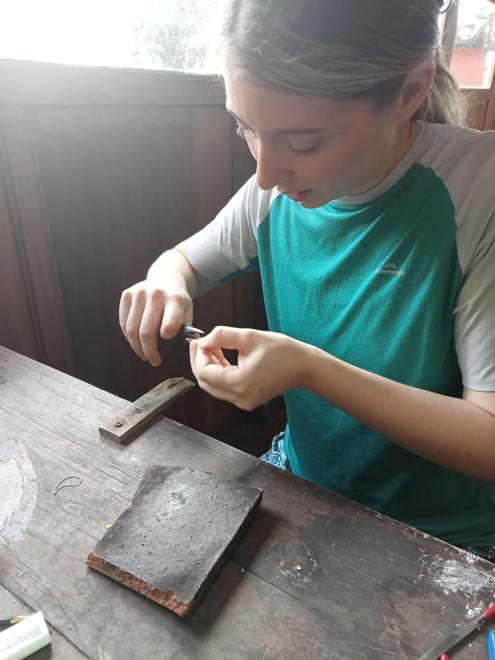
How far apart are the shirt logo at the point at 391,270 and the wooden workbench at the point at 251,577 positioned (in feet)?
1.30

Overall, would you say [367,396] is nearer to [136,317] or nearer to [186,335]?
[186,335]

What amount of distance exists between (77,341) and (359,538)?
99 cm

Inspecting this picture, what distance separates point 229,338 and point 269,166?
264 millimetres

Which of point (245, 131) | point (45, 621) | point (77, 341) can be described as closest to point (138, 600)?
point (45, 621)

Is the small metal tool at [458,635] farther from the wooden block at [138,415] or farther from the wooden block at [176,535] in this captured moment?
the wooden block at [138,415]

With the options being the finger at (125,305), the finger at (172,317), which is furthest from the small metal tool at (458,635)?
the finger at (125,305)

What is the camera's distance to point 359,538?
57cm

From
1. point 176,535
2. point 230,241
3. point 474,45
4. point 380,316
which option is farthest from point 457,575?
point 474,45

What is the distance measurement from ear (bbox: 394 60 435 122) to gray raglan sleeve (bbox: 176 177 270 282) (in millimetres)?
397

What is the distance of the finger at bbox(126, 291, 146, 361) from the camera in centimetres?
87

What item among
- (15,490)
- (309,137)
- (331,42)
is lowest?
(15,490)

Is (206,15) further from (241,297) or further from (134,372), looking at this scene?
(134,372)

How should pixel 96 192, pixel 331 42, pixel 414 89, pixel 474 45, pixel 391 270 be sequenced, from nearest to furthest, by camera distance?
pixel 331 42 → pixel 414 89 → pixel 391 270 → pixel 96 192 → pixel 474 45

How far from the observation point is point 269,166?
69 cm
